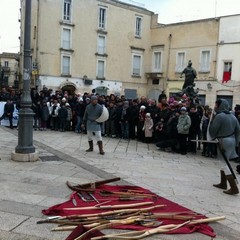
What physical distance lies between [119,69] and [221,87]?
11179mm

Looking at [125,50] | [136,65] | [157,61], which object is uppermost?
[125,50]

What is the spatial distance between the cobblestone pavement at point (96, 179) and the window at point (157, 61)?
2876 centimetres

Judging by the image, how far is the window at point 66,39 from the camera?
35.0m

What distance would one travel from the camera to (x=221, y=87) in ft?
114

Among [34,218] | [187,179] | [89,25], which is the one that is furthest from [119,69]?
[34,218]

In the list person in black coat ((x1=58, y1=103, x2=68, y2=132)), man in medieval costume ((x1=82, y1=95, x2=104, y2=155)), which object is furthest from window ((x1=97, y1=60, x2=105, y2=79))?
man in medieval costume ((x1=82, y1=95, x2=104, y2=155))

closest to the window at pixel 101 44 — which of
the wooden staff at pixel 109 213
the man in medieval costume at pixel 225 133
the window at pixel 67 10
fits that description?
the window at pixel 67 10

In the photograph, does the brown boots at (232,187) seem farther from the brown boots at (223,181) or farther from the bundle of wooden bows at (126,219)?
the bundle of wooden bows at (126,219)

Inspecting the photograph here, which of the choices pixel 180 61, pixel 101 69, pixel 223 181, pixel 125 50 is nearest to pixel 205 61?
pixel 180 61

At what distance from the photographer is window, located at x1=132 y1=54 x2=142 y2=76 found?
132ft

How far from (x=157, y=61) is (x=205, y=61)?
636 centimetres

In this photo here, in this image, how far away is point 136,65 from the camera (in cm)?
4059

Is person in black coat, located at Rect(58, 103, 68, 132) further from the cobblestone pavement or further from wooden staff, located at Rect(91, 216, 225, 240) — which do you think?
wooden staff, located at Rect(91, 216, 225, 240)

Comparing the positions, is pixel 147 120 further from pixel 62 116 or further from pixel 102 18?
pixel 102 18
